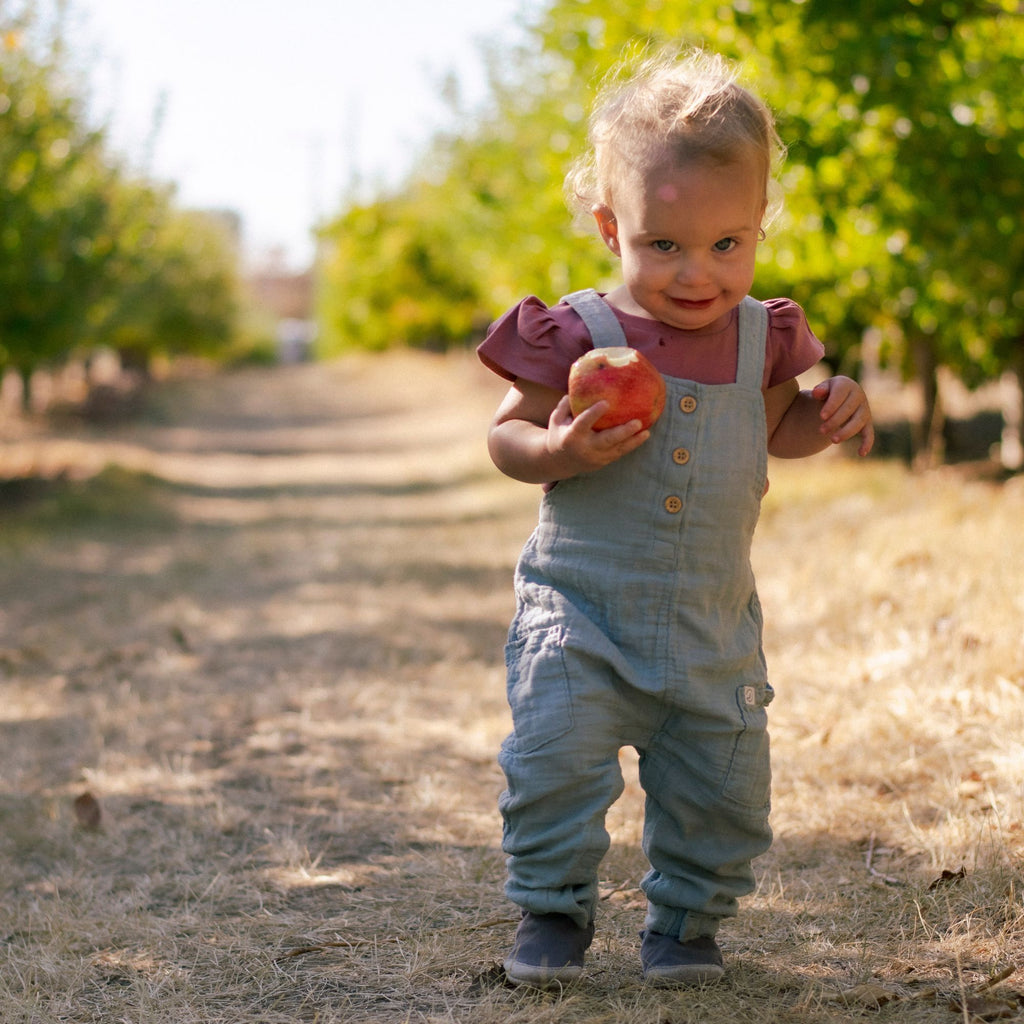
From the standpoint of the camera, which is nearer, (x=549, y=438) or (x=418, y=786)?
(x=549, y=438)

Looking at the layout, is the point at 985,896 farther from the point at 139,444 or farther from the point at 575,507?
the point at 139,444

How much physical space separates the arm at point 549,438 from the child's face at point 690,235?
0.27m

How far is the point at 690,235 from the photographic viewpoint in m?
2.12

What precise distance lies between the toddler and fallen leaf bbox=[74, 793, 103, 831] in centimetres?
168

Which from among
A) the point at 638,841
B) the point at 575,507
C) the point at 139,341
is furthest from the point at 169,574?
the point at 139,341

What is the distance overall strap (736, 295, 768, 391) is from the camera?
2.27 m

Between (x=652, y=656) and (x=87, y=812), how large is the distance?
2109mm

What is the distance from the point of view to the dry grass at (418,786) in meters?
2.42

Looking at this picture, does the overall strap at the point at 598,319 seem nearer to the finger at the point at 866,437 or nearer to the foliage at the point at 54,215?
the finger at the point at 866,437

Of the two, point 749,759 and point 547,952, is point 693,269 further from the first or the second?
point 547,952

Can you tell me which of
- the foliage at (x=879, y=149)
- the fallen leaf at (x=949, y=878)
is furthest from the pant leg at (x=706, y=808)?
the foliage at (x=879, y=149)

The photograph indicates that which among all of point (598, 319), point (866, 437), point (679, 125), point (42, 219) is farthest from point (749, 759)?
point (42, 219)

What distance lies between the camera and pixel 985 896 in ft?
8.60

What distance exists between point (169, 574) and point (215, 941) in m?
5.38
